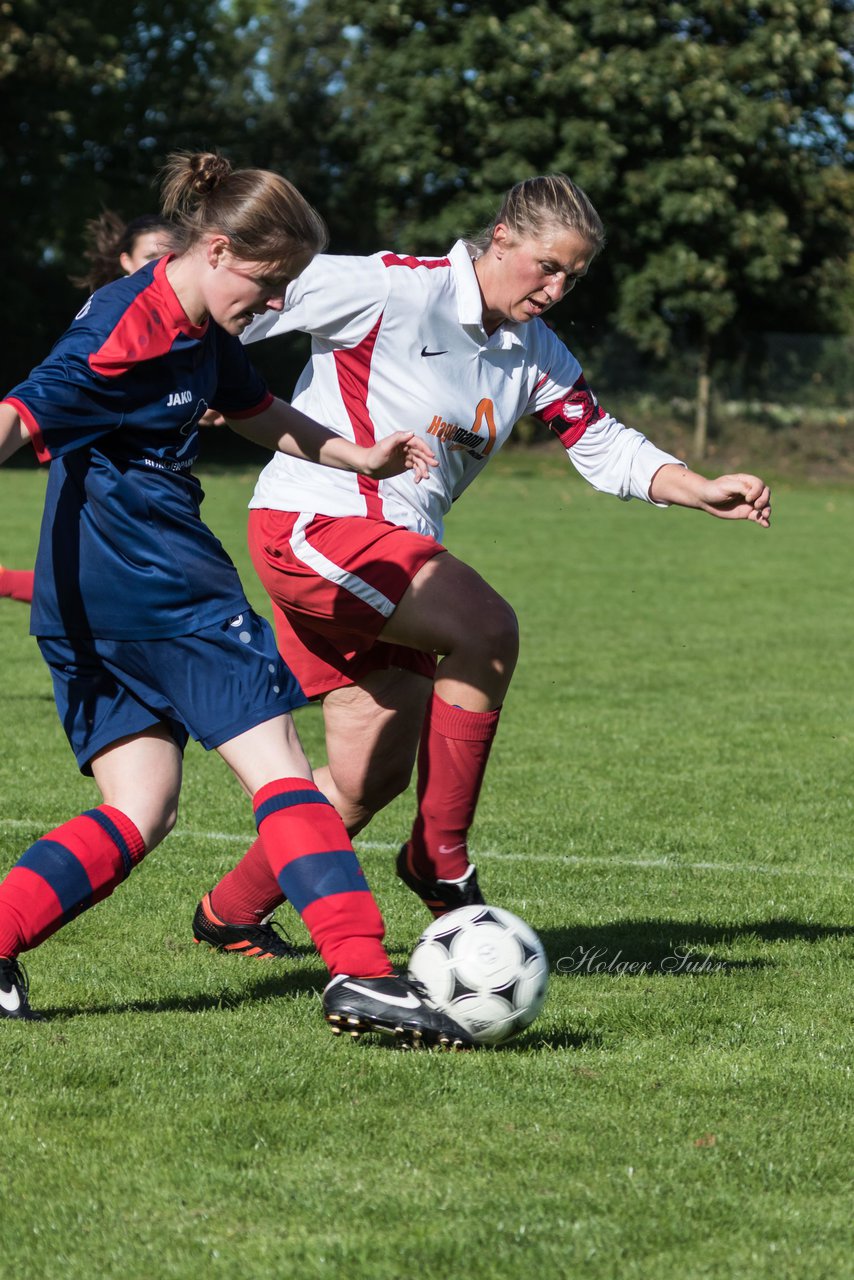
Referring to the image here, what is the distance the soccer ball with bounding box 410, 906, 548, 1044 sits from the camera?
3.53m

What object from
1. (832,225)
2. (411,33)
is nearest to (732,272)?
(832,225)

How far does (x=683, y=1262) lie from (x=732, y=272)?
3040 centimetres

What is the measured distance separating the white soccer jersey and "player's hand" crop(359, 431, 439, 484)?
0.67 meters

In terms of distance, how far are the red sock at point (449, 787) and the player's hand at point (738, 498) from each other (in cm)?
83

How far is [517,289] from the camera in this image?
436cm

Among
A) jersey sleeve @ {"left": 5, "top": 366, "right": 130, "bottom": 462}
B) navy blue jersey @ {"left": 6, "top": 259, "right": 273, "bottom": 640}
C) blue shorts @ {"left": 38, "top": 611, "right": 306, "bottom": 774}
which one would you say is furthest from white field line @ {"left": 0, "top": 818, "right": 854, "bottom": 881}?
jersey sleeve @ {"left": 5, "top": 366, "right": 130, "bottom": 462}

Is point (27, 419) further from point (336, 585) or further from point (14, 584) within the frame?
point (14, 584)

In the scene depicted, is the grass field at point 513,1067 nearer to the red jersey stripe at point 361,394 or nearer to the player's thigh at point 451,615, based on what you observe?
the player's thigh at point 451,615

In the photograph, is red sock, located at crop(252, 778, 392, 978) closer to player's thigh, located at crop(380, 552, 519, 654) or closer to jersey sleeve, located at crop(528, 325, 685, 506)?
player's thigh, located at crop(380, 552, 519, 654)

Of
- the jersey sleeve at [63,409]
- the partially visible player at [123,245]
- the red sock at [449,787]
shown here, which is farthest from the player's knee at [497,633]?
the partially visible player at [123,245]

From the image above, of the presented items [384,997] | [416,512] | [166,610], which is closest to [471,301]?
[416,512]

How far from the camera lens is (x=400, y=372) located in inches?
177

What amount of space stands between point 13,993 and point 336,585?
4.40ft

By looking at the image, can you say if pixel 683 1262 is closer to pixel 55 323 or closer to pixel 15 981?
pixel 15 981
